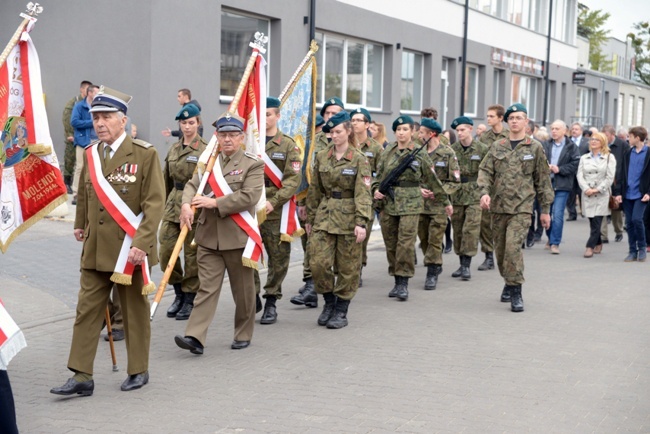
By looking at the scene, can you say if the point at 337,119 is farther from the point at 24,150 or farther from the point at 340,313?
the point at 24,150

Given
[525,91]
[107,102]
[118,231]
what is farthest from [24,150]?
[525,91]

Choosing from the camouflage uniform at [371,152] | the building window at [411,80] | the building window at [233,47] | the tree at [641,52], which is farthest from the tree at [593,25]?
the camouflage uniform at [371,152]

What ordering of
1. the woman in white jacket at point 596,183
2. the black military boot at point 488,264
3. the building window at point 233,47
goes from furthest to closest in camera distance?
the building window at point 233,47 → the woman in white jacket at point 596,183 → the black military boot at point 488,264

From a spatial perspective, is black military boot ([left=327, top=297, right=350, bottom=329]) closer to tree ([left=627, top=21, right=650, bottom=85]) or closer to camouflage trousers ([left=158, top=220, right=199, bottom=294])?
camouflage trousers ([left=158, top=220, right=199, bottom=294])

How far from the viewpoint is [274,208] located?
820 cm

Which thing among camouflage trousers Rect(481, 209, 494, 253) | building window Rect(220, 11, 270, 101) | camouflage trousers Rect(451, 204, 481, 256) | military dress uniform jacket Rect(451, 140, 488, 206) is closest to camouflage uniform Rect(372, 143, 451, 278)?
camouflage trousers Rect(451, 204, 481, 256)

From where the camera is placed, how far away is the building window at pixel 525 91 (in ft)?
112

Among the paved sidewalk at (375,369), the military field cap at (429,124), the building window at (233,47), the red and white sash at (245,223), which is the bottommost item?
the paved sidewalk at (375,369)

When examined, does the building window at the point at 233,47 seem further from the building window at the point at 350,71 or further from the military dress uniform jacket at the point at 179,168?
the military dress uniform jacket at the point at 179,168

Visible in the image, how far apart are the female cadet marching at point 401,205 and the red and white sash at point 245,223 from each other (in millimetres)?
2745

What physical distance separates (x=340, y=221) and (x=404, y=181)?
1780 millimetres

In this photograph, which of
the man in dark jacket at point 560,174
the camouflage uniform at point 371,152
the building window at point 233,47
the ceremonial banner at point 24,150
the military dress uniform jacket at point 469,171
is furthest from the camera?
the building window at point 233,47

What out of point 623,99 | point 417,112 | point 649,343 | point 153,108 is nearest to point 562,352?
point 649,343

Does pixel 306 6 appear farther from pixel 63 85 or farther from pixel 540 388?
pixel 540 388
